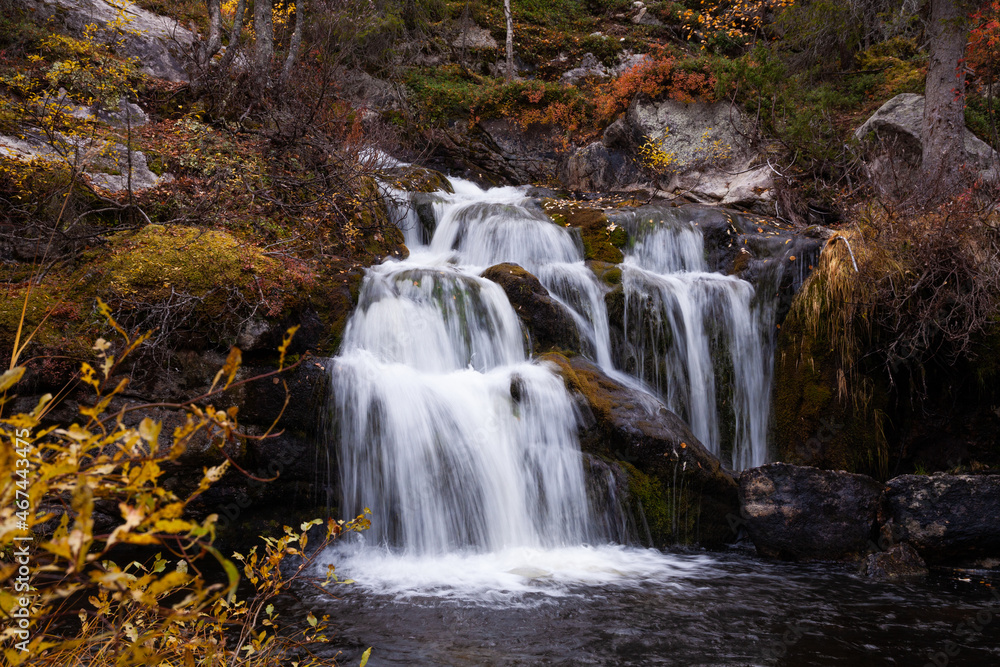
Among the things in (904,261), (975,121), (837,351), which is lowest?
(837,351)

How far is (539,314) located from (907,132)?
891 cm

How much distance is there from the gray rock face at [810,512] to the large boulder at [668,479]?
0.31 m

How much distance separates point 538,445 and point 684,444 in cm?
168

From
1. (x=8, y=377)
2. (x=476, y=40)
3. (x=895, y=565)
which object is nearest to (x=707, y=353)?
(x=895, y=565)

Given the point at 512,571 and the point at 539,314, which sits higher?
the point at 539,314

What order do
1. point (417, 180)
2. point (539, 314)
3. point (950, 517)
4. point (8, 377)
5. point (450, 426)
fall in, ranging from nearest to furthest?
1. point (8, 377)
2. point (950, 517)
3. point (450, 426)
4. point (539, 314)
5. point (417, 180)

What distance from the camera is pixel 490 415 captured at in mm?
6445

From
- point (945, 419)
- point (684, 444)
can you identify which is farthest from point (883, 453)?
point (684, 444)

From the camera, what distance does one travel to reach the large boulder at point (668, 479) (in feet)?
20.0

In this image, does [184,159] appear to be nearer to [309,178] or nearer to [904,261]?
[309,178]

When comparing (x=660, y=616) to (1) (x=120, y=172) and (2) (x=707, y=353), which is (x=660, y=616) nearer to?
(2) (x=707, y=353)

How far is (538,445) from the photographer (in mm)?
6297

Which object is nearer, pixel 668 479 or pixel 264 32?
pixel 668 479

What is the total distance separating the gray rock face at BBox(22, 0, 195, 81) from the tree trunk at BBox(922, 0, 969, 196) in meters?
13.0
